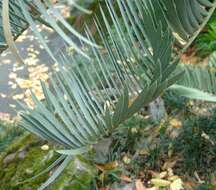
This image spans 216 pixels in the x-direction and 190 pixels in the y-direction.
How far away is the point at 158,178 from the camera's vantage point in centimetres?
338

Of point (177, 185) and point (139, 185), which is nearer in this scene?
point (177, 185)

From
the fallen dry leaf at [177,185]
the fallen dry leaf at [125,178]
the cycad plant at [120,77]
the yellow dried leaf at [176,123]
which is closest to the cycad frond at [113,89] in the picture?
the cycad plant at [120,77]

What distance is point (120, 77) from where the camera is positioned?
2.01 metres

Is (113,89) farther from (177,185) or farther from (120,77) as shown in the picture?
(177,185)

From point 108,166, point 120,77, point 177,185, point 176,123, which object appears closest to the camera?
point 120,77

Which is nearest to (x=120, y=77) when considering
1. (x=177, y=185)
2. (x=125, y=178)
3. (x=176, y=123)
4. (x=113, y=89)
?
(x=113, y=89)

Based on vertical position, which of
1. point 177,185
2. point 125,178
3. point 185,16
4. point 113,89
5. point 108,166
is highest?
point 185,16

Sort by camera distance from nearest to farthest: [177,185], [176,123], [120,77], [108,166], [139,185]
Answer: [120,77], [177,185], [139,185], [108,166], [176,123]

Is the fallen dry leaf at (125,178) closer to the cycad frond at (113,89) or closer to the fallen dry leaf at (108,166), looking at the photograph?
the fallen dry leaf at (108,166)

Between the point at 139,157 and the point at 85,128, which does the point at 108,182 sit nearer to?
the point at 139,157

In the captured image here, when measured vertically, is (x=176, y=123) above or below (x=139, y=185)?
above

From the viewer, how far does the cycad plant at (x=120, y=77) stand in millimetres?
1609

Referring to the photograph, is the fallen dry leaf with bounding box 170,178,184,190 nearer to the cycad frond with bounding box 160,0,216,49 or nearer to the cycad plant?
the cycad plant

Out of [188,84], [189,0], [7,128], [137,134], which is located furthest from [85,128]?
[7,128]
